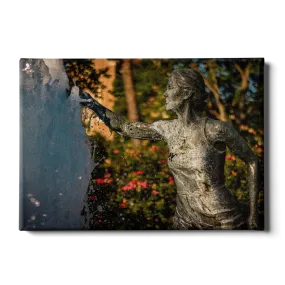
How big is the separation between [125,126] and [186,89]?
0.82 meters

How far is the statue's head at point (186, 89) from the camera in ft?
12.4

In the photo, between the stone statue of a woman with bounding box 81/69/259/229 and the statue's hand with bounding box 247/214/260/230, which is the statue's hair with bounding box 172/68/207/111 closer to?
the stone statue of a woman with bounding box 81/69/259/229

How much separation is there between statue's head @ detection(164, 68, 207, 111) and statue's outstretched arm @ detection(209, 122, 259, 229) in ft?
1.09

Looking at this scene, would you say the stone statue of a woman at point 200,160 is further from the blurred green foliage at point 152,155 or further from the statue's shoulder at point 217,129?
the blurred green foliage at point 152,155

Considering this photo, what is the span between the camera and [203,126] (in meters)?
3.78

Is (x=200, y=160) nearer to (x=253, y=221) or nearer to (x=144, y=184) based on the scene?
(x=253, y=221)

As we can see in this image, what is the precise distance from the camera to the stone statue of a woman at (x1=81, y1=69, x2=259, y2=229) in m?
3.75

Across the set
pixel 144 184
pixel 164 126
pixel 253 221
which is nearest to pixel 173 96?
pixel 164 126

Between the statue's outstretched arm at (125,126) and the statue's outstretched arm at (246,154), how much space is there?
0.71m

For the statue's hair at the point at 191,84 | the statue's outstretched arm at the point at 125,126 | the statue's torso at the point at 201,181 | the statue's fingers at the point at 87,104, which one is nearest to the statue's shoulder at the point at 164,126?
the statue's outstretched arm at the point at 125,126

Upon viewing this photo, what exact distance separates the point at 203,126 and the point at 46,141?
186 centimetres

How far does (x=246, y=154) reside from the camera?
12.5 feet

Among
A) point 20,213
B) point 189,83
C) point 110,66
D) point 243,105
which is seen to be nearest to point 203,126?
point 189,83

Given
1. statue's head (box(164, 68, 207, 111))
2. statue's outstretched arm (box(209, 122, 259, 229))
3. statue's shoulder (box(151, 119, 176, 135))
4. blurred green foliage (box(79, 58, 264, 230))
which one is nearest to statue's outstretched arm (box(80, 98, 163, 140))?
statue's shoulder (box(151, 119, 176, 135))
